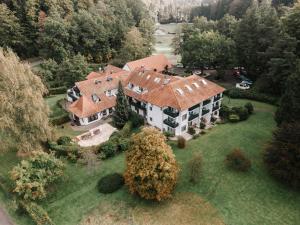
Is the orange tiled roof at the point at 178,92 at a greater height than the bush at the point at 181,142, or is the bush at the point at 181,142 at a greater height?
the orange tiled roof at the point at 178,92

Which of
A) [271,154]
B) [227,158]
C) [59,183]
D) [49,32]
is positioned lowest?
[59,183]

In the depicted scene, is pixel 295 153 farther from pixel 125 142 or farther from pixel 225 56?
pixel 225 56

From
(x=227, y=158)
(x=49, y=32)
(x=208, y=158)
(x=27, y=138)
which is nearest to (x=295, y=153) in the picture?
(x=227, y=158)

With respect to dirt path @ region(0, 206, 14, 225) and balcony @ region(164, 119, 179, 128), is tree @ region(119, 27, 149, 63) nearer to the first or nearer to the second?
balcony @ region(164, 119, 179, 128)

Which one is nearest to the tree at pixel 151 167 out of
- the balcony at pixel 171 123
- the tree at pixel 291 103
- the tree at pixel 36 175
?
the tree at pixel 36 175

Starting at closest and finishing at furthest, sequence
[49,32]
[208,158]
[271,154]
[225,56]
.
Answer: [271,154], [208,158], [225,56], [49,32]

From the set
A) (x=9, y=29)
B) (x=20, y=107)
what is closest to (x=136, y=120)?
(x=20, y=107)

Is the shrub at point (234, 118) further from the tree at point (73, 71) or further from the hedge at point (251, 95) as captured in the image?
the tree at point (73, 71)
